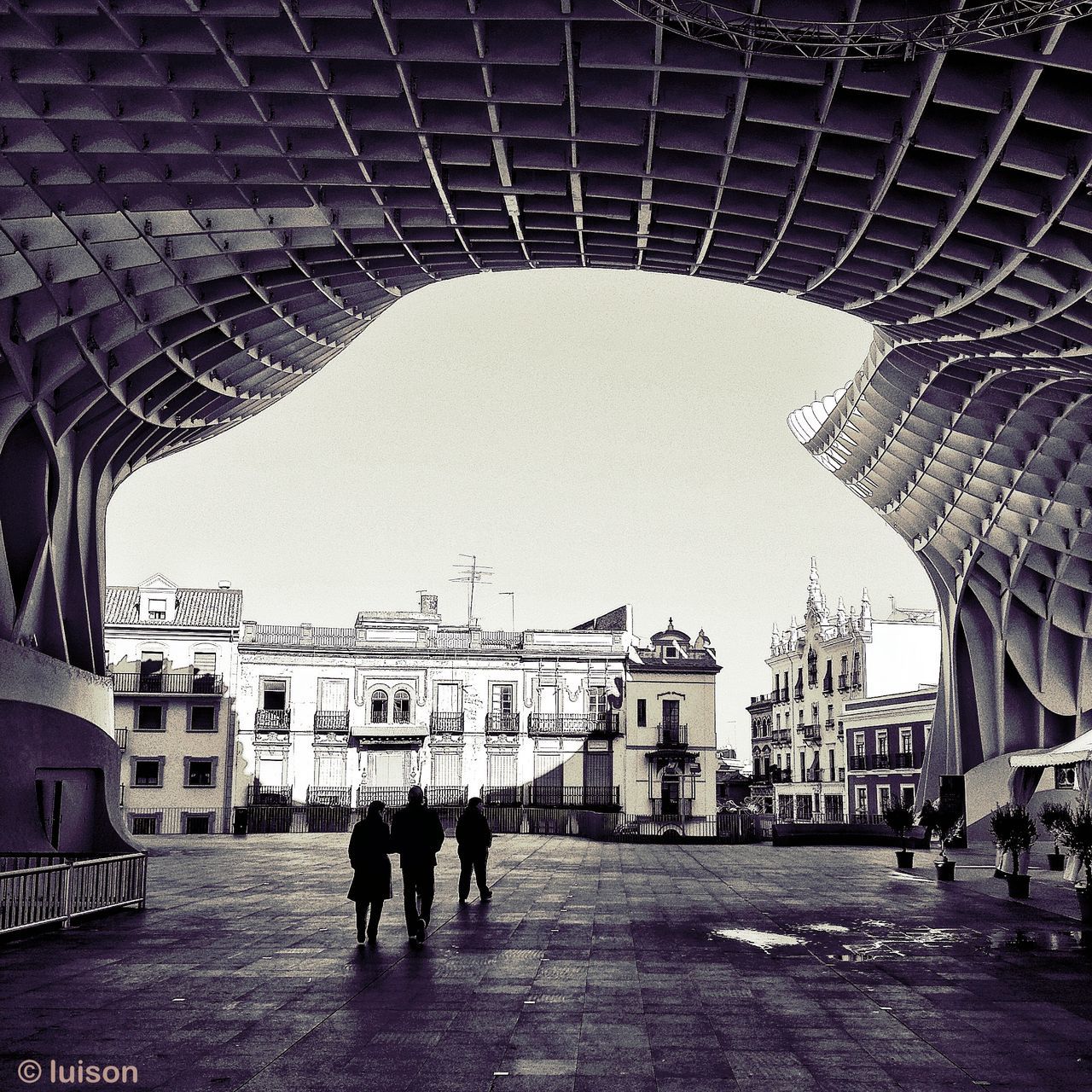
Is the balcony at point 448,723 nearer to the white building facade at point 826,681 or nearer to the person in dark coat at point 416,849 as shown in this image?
the white building facade at point 826,681

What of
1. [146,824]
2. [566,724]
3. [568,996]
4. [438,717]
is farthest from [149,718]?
[568,996]

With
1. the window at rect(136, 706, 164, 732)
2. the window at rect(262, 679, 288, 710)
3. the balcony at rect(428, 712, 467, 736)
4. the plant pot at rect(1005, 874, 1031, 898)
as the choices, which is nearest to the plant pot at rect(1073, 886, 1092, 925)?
the plant pot at rect(1005, 874, 1031, 898)

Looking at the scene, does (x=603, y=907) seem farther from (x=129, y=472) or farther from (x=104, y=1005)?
(x=129, y=472)

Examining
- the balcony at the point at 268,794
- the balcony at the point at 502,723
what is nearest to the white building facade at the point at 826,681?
the balcony at the point at 502,723

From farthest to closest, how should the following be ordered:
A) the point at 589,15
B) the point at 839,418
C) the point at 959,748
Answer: the point at 959,748, the point at 839,418, the point at 589,15

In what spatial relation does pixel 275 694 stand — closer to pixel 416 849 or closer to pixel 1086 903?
pixel 416 849

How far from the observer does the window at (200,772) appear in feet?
186

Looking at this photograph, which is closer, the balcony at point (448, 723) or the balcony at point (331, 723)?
the balcony at point (331, 723)

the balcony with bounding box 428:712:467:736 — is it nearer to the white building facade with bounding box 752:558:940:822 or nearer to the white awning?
the white building facade with bounding box 752:558:940:822

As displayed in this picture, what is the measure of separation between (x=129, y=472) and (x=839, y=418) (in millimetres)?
22674

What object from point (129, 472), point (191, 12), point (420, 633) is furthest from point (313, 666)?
point (191, 12)

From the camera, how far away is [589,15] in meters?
15.2

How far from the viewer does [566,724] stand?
61.5m

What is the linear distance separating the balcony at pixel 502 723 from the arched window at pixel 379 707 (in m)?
5.21
